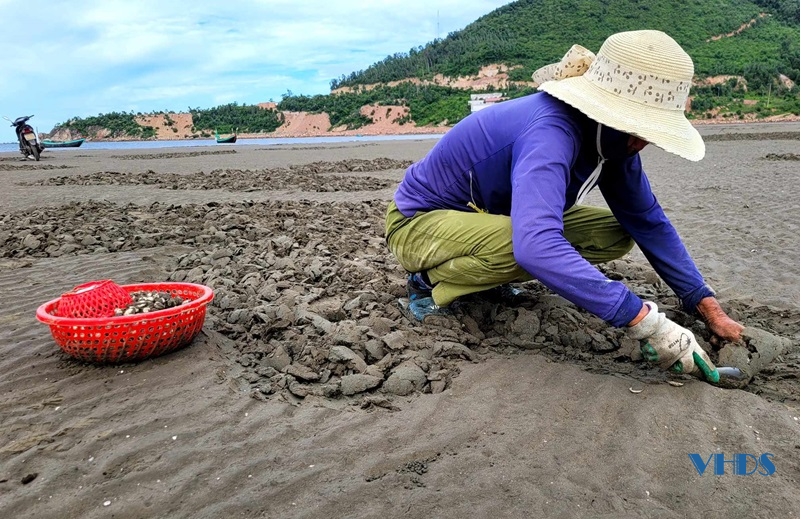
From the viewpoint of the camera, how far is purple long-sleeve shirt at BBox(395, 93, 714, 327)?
232 centimetres

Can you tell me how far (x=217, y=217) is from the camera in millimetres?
6543

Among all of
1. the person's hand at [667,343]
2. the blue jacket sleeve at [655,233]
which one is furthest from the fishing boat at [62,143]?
the person's hand at [667,343]

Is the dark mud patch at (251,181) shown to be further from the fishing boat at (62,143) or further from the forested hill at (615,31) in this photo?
the forested hill at (615,31)

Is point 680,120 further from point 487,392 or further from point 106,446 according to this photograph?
point 106,446

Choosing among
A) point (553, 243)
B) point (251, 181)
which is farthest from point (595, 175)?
point (251, 181)

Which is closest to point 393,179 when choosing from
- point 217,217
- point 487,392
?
point 217,217

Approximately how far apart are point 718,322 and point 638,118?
1.33 m

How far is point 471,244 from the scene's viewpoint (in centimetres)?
291

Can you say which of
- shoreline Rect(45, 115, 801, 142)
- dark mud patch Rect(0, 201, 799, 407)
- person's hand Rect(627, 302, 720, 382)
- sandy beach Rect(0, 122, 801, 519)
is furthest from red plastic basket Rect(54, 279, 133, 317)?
shoreline Rect(45, 115, 801, 142)

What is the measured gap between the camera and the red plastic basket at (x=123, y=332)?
2631mm

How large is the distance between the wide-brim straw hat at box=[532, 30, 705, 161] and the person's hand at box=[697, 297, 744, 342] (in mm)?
1050

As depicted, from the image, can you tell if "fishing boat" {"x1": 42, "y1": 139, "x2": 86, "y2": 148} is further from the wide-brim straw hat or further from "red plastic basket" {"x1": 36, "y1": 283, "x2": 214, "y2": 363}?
the wide-brim straw hat

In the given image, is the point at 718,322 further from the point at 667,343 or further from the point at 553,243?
the point at 553,243

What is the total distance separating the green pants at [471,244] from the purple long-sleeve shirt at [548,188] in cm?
12
